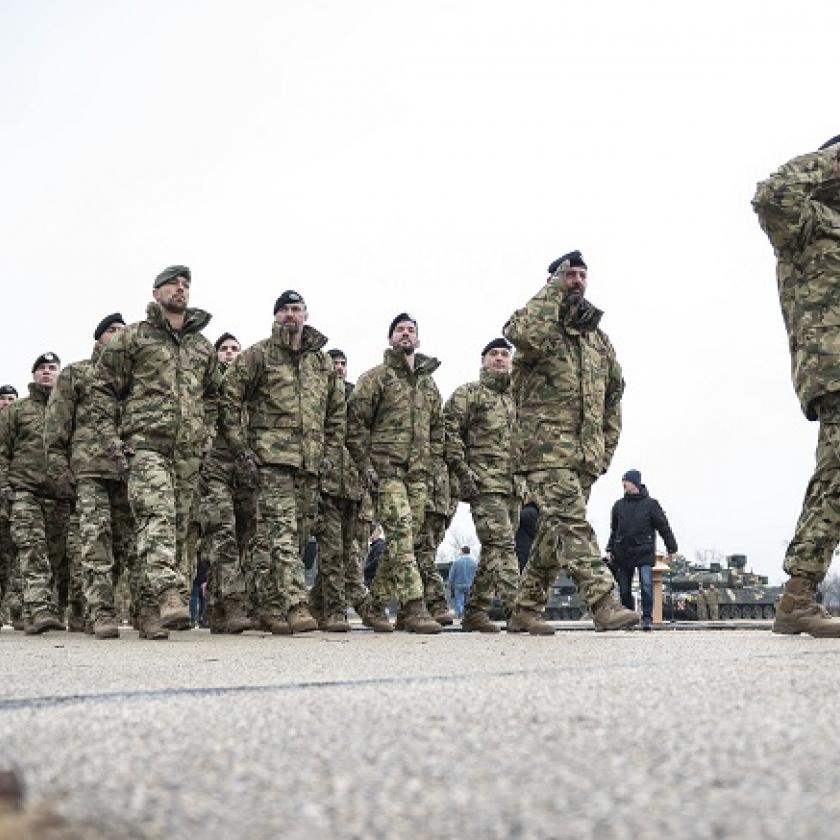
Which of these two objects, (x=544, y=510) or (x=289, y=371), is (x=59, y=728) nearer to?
(x=544, y=510)

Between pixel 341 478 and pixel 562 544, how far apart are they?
3645mm

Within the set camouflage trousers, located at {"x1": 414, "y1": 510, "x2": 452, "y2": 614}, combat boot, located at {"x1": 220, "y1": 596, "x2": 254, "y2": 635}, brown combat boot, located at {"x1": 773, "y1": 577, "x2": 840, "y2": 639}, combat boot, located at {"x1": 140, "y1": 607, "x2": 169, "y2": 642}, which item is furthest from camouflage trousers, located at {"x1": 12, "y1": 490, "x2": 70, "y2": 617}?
brown combat boot, located at {"x1": 773, "y1": 577, "x2": 840, "y2": 639}

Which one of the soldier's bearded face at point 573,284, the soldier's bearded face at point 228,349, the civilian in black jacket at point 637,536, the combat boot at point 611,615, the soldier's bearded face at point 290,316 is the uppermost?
the soldier's bearded face at point 228,349

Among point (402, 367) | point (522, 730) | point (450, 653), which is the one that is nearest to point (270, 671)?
point (450, 653)

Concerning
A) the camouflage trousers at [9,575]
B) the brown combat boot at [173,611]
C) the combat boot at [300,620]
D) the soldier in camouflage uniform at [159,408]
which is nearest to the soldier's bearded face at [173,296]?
the soldier in camouflage uniform at [159,408]

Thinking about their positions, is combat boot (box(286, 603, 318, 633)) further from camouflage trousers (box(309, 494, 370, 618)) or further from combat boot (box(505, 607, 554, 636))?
camouflage trousers (box(309, 494, 370, 618))

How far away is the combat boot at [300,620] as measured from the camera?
26.5 ft

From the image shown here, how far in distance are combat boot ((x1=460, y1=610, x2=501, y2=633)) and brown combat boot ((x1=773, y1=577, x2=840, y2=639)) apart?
145 inches

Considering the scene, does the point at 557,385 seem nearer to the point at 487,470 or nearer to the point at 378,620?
the point at 378,620

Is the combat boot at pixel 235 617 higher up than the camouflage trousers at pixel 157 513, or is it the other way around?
the camouflage trousers at pixel 157 513

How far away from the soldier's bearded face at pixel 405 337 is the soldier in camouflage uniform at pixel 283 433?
72 cm

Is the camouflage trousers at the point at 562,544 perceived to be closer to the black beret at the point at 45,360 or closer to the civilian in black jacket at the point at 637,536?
the black beret at the point at 45,360

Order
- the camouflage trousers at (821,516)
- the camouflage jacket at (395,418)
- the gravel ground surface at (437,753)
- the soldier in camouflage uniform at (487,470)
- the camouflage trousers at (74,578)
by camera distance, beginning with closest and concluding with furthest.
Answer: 1. the gravel ground surface at (437,753)
2. the camouflage trousers at (821,516)
3. the camouflage jacket at (395,418)
4. the soldier in camouflage uniform at (487,470)
5. the camouflage trousers at (74,578)

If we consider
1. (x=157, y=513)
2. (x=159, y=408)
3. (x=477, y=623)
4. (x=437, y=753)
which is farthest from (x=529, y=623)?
(x=437, y=753)
